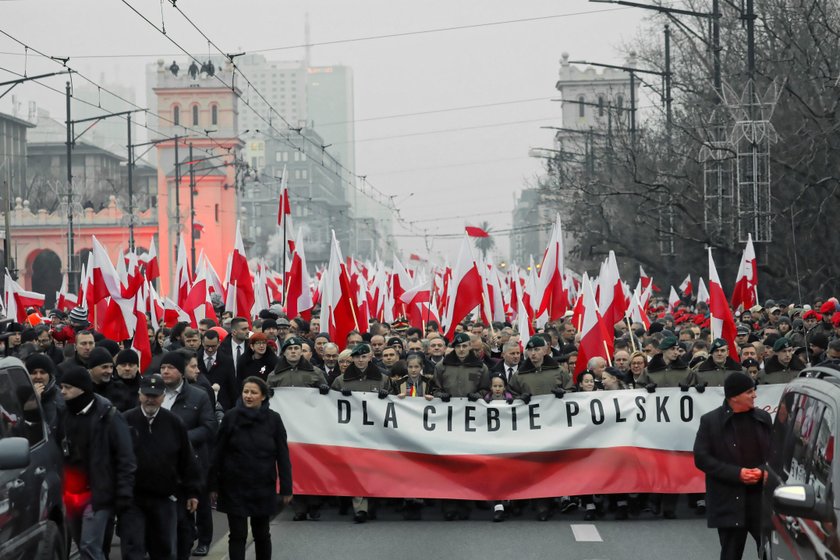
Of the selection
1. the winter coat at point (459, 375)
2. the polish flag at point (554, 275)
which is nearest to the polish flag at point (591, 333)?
the winter coat at point (459, 375)

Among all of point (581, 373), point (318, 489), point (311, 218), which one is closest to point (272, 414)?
point (318, 489)

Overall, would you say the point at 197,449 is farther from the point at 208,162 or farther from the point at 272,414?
the point at 208,162

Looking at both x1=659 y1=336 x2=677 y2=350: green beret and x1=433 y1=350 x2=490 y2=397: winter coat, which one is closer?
x1=433 y1=350 x2=490 y2=397: winter coat

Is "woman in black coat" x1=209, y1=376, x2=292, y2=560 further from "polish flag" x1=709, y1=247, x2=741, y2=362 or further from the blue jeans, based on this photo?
"polish flag" x1=709, y1=247, x2=741, y2=362

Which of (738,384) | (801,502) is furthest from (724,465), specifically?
(801,502)

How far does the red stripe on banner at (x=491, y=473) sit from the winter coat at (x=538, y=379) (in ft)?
4.09

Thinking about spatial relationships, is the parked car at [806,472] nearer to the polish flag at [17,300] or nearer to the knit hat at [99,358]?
the knit hat at [99,358]

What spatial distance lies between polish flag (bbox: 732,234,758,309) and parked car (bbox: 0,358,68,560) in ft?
63.9

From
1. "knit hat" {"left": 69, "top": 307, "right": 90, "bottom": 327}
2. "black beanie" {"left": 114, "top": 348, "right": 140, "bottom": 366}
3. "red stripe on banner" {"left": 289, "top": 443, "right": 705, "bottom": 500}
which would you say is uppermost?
"knit hat" {"left": 69, "top": 307, "right": 90, "bottom": 327}

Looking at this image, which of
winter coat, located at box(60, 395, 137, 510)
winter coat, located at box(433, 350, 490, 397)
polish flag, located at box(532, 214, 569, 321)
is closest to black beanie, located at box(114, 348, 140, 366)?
winter coat, located at box(60, 395, 137, 510)

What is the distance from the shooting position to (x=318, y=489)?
13023 mm

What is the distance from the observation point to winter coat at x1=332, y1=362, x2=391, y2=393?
45.5 feet

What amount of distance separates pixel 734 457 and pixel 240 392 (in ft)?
21.8

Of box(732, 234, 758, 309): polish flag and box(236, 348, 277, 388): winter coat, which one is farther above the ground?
box(732, 234, 758, 309): polish flag
